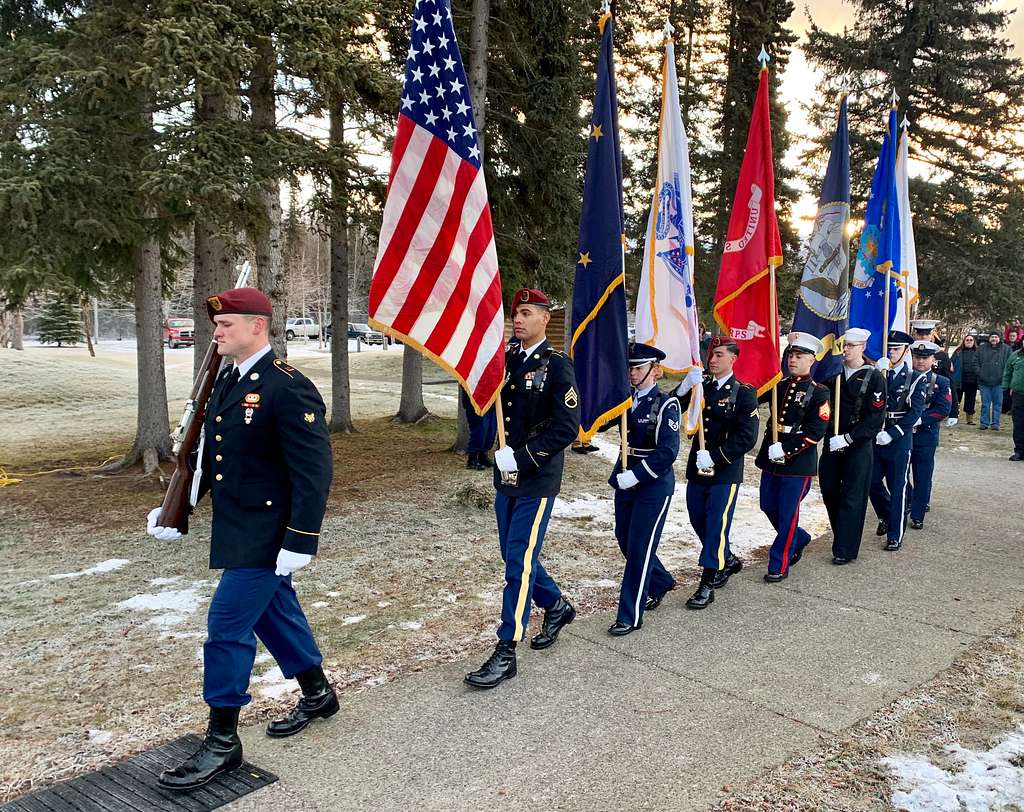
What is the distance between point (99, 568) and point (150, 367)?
434 centimetres

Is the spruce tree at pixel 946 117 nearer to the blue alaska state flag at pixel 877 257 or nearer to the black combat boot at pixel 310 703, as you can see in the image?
the blue alaska state flag at pixel 877 257

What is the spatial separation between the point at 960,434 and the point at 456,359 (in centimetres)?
1550

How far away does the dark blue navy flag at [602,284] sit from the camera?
542 cm

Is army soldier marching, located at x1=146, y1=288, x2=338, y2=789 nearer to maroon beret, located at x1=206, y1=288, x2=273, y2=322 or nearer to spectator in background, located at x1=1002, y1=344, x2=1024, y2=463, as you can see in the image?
maroon beret, located at x1=206, y1=288, x2=273, y2=322

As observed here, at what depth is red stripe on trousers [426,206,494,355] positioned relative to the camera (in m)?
4.46

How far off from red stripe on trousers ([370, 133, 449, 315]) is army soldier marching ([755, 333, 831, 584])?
3606 millimetres

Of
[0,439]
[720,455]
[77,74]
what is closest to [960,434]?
[720,455]

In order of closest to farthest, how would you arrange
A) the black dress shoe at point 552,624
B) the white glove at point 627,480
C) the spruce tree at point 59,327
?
1. the black dress shoe at point 552,624
2. the white glove at point 627,480
3. the spruce tree at point 59,327

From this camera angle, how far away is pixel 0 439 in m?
13.3

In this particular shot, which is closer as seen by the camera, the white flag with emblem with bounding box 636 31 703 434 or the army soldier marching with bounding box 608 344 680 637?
the army soldier marching with bounding box 608 344 680 637

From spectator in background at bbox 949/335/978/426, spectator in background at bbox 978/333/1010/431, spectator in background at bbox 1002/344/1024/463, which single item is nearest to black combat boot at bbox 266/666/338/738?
spectator in background at bbox 1002/344/1024/463

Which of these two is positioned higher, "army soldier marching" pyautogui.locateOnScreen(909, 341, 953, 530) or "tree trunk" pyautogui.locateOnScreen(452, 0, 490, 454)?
"tree trunk" pyautogui.locateOnScreen(452, 0, 490, 454)

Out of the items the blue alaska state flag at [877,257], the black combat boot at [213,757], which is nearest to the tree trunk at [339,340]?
the blue alaska state flag at [877,257]

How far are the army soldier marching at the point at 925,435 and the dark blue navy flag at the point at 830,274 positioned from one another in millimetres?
1175
